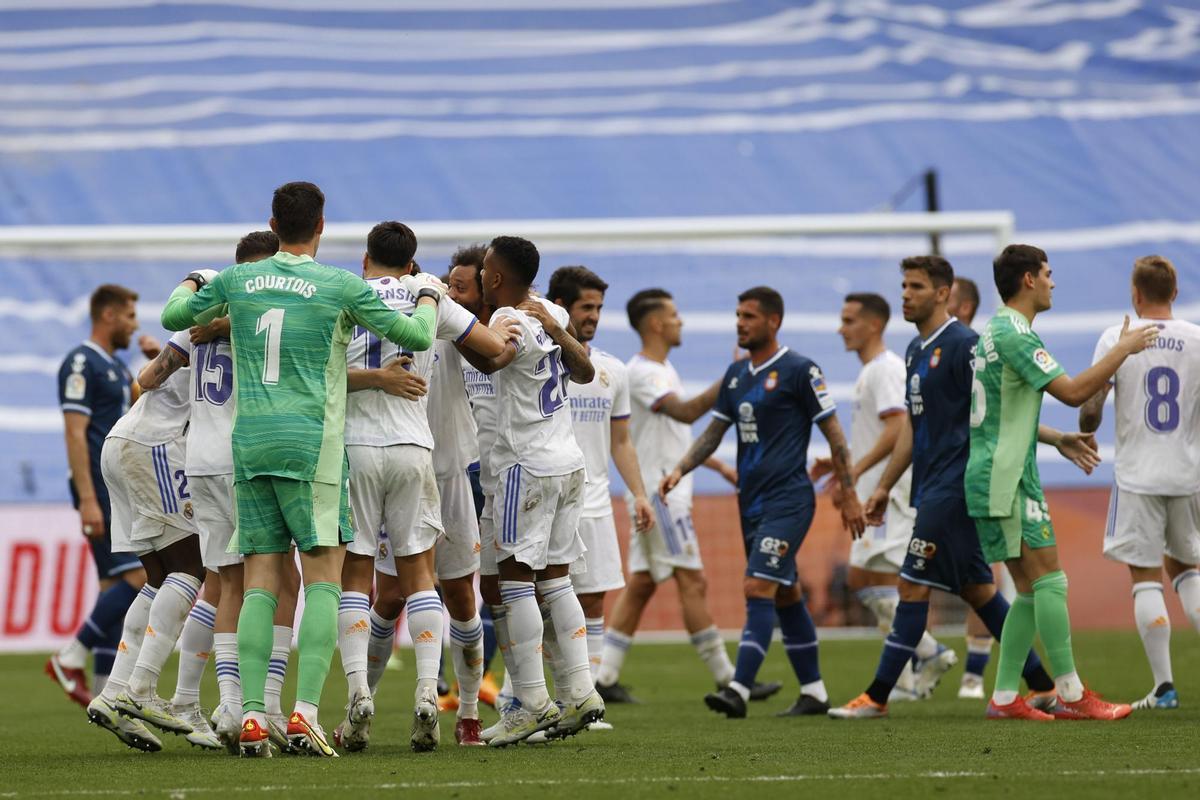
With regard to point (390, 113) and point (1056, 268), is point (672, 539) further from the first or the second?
point (390, 113)

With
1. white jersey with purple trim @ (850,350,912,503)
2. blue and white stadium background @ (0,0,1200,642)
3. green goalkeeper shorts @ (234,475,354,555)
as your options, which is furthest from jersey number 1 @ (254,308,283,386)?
blue and white stadium background @ (0,0,1200,642)

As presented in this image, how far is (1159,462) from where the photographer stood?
29.2 ft

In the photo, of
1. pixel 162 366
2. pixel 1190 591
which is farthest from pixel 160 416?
pixel 1190 591

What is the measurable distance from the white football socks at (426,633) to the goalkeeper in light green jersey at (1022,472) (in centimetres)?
281

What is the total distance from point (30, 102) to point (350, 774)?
2345 centimetres

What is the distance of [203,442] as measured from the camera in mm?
7090

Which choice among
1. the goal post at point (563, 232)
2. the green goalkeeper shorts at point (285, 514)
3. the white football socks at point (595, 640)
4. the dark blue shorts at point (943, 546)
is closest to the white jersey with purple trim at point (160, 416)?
the green goalkeeper shorts at point (285, 514)

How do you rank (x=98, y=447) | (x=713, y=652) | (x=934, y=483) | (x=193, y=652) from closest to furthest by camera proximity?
(x=193, y=652)
(x=934, y=483)
(x=98, y=447)
(x=713, y=652)

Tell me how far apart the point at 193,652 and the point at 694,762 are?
95.0 inches

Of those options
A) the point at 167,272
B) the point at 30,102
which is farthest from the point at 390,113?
the point at 167,272

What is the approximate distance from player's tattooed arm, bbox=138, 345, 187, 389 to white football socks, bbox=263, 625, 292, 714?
48.4 inches

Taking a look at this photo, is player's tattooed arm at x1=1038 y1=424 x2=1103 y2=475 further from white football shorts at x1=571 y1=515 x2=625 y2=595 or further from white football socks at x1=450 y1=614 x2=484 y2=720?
white football socks at x1=450 y1=614 x2=484 y2=720

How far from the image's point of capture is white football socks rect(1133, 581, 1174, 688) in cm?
895

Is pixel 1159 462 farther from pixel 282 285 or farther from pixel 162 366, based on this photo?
pixel 162 366
